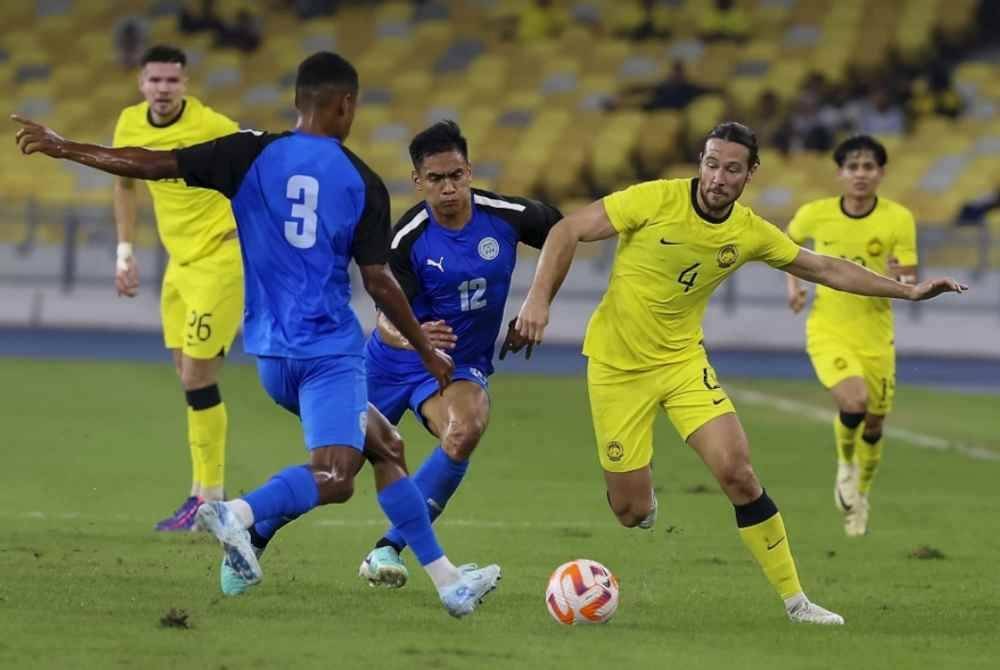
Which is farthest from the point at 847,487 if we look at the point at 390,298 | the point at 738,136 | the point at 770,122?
the point at 770,122

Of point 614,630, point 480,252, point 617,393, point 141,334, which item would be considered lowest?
point 141,334

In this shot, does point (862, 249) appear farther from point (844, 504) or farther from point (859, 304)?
point (844, 504)

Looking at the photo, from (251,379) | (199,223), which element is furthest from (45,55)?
(199,223)

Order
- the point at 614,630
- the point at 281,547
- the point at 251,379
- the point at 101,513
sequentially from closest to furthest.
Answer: the point at 614,630 → the point at 281,547 → the point at 101,513 → the point at 251,379

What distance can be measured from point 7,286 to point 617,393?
17.2 meters

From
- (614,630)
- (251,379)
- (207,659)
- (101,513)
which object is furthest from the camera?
(251,379)

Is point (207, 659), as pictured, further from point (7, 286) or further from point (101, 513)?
point (7, 286)

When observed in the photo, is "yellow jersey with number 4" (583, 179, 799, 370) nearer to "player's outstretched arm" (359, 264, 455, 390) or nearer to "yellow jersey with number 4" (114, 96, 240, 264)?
"player's outstretched arm" (359, 264, 455, 390)

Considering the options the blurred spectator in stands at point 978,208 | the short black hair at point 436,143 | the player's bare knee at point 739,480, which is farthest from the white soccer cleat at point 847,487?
the blurred spectator in stands at point 978,208

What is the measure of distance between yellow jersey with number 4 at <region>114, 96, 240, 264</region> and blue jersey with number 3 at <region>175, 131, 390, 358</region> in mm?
3468

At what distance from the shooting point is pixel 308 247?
6.72 meters

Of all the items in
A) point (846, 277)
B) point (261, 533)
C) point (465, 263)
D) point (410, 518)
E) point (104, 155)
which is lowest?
point (261, 533)

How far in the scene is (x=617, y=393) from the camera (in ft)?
27.0

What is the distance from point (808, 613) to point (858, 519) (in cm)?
323
